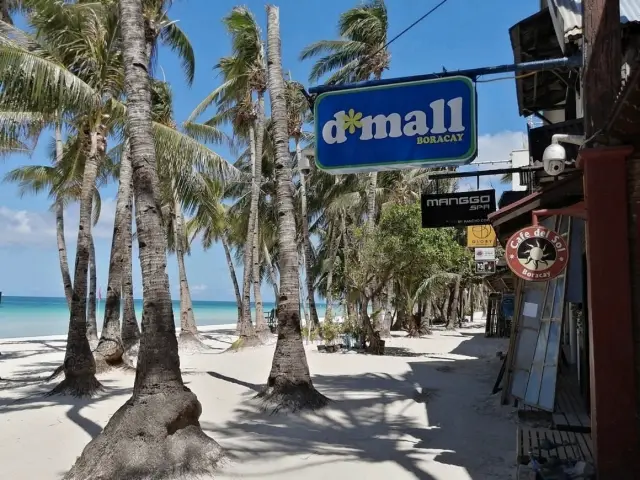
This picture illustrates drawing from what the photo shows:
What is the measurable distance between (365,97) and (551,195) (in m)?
2.42

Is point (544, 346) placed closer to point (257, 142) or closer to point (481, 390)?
point (481, 390)

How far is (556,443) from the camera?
6.09 metres

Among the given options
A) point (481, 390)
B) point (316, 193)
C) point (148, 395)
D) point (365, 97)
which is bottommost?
point (481, 390)

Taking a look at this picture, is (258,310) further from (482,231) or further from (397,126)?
(397,126)

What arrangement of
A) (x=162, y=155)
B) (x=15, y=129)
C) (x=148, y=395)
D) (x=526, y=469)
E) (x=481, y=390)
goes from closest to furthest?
1. (x=526, y=469)
2. (x=148, y=395)
3. (x=481, y=390)
4. (x=15, y=129)
5. (x=162, y=155)

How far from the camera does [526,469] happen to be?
203 inches

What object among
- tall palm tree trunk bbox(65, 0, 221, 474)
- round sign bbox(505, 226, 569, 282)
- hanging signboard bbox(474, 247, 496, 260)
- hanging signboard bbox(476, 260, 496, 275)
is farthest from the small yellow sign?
tall palm tree trunk bbox(65, 0, 221, 474)

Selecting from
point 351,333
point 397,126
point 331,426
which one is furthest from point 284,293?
point 351,333

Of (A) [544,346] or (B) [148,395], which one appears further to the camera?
(A) [544,346]

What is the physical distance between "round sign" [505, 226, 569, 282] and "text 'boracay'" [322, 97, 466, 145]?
53.1 inches

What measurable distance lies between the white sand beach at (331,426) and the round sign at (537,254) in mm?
2061

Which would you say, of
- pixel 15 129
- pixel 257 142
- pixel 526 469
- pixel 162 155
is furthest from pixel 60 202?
pixel 526 469

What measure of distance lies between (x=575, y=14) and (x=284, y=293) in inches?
250

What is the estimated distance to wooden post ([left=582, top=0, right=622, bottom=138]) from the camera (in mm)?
5172
